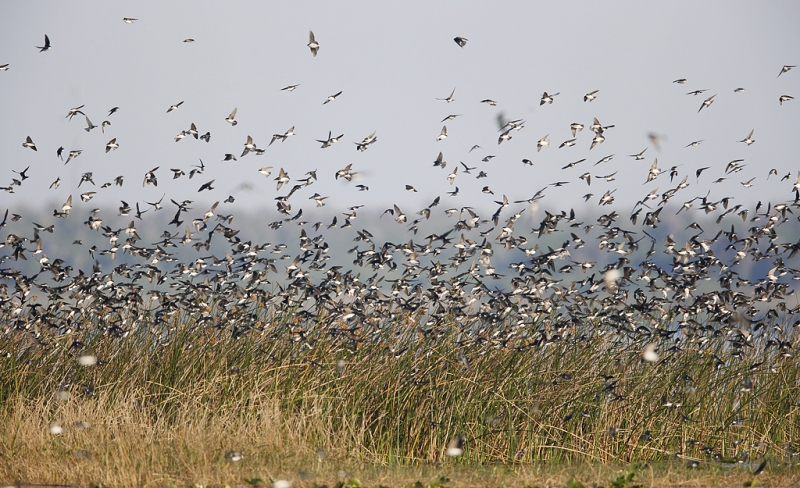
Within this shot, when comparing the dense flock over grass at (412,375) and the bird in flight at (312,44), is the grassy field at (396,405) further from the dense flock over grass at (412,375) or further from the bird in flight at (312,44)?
the bird in flight at (312,44)

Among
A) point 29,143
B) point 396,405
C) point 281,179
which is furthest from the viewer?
point 281,179

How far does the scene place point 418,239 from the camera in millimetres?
119938

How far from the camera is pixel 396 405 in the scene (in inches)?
418

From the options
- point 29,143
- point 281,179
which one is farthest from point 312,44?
point 29,143

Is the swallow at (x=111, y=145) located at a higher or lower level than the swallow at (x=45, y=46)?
lower


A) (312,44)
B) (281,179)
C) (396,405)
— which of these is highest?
(312,44)

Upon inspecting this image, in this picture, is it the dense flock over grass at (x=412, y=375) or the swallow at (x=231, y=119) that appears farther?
the swallow at (x=231, y=119)

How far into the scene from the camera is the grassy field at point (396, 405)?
9062mm

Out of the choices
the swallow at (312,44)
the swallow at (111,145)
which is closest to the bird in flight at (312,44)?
the swallow at (312,44)

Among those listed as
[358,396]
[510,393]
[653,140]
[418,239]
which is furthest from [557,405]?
[418,239]

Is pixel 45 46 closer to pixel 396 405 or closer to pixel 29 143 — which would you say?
pixel 29 143

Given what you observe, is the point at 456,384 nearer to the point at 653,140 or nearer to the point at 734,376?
the point at 734,376

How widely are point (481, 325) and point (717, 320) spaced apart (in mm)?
2986

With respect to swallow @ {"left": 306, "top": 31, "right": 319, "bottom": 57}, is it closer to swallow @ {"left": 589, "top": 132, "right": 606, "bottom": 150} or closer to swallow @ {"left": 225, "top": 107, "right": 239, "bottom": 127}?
swallow @ {"left": 225, "top": 107, "right": 239, "bottom": 127}
